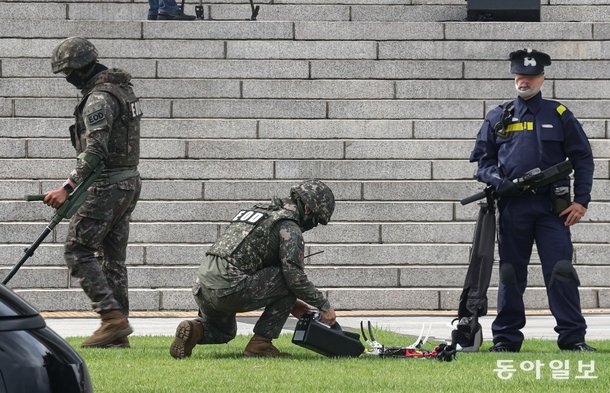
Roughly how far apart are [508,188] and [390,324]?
7.57 ft

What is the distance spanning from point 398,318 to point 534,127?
294 cm

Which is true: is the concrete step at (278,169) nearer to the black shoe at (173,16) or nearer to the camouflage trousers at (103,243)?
the black shoe at (173,16)

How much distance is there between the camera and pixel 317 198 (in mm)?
7906

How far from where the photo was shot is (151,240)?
40.4 ft

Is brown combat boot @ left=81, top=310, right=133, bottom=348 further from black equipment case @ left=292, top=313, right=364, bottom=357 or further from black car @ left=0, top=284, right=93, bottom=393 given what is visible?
black car @ left=0, top=284, right=93, bottom=393

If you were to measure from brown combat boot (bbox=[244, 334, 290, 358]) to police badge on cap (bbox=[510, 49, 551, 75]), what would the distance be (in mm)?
2258

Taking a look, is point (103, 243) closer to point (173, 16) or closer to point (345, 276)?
point (345, 276)

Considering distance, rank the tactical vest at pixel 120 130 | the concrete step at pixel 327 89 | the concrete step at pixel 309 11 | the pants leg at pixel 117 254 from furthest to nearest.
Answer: the concrete step at pixel 309 11, the concrete step at pixel 327 89, the pants leg at pixel 117 254, the tactical vest at pixel 120 130

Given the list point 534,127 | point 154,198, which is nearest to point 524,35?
point 154,198

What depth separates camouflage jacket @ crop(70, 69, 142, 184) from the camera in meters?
8.47

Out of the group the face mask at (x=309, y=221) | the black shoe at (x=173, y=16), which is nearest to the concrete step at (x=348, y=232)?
the black shoe at (x=173, y=16)

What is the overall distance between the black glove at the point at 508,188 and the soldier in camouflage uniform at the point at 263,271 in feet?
3.70

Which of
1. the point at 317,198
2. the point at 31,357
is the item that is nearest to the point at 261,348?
the point at 317,198

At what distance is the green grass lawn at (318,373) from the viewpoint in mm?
6488
